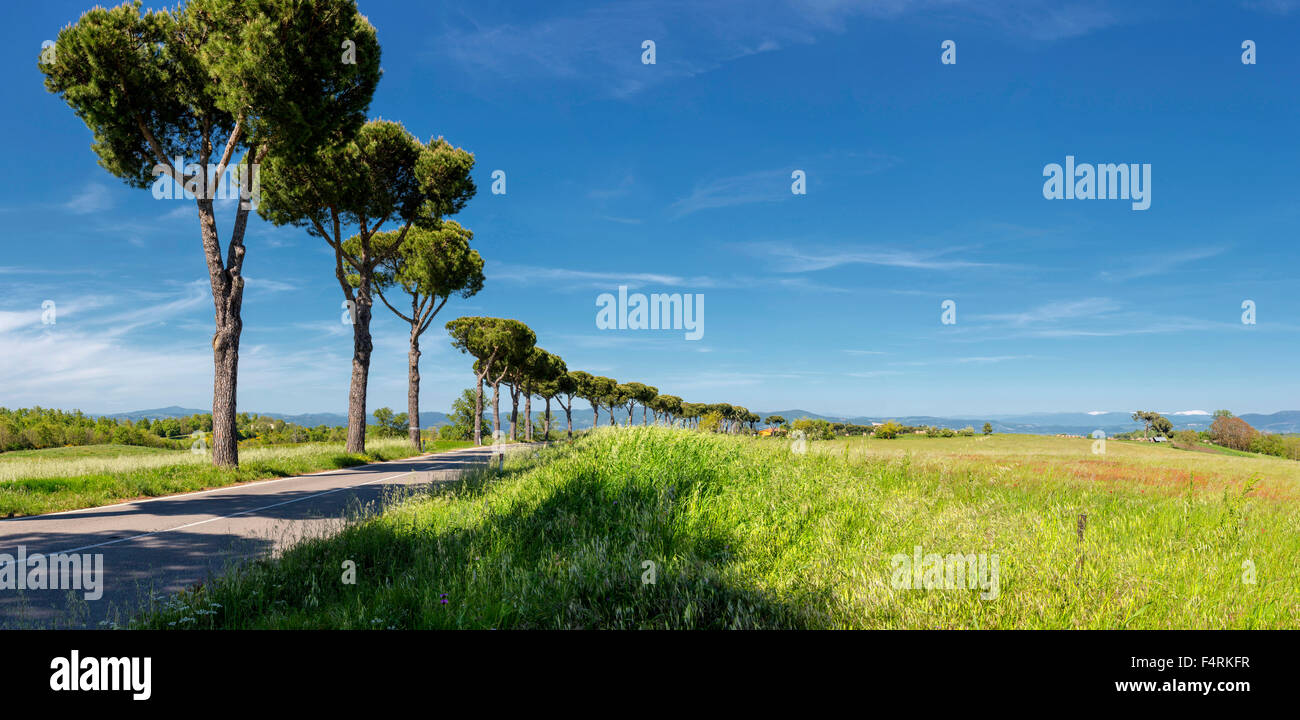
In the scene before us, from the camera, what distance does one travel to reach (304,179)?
25.1m

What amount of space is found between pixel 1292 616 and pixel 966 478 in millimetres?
7128

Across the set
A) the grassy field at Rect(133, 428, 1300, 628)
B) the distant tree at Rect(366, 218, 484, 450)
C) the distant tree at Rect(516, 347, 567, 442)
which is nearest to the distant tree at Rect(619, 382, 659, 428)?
the distant tree at Rect(516, 347, 567, 442)

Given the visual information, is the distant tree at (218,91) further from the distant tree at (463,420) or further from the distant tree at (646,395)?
the distant tree at (646,395)

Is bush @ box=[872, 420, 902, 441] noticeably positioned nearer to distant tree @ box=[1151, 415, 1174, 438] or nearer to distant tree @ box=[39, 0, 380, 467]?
distant tree @ box=[39, 0, 380, 467]

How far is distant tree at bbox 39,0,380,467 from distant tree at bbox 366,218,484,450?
16.5m

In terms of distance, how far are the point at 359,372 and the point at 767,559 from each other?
26019 millimetres

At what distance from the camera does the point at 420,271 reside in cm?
3619

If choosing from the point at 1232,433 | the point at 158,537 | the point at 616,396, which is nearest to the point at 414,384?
the point at 158,537

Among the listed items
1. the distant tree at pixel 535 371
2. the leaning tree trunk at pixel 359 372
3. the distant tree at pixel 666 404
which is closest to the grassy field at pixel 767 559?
the leaning tree trunk at pixel 359 372

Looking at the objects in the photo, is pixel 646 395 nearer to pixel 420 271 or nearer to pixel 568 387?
pixel 568 387

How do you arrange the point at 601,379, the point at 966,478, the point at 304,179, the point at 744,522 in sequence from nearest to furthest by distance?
1. the point at 744,522
2. the point at 966,478
3. the point at 304,179
4. the point at 601,379

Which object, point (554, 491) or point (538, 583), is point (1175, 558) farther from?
point (554, 491)

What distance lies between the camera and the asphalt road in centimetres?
576
